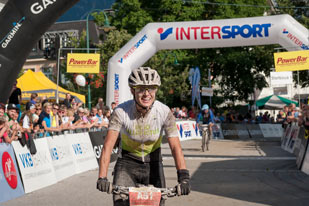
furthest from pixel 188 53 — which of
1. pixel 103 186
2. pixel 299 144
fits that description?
pixel 103 186

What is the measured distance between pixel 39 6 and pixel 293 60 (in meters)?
9.92

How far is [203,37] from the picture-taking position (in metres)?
19.5

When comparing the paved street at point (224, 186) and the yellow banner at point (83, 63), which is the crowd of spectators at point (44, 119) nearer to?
the paved street at point (224, 186)

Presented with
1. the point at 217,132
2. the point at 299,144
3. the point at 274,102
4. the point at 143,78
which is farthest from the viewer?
the point at 274,102

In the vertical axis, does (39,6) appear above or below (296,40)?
above

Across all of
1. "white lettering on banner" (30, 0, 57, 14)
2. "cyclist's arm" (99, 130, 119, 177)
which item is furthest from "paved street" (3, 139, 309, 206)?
"cyclist's arm" (99, 130, 119, 177)

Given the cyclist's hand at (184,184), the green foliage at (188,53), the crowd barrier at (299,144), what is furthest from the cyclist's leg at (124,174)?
the green foliage at (188,53)

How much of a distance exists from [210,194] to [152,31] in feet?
34.5

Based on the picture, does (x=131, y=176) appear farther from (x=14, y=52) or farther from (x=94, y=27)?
(x=94, y=27)

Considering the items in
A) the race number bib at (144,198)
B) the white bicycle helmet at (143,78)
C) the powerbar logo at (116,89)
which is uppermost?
the powerbar logo at (116,89)

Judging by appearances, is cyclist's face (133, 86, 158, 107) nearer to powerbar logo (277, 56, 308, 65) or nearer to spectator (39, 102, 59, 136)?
spectator (39, 102, 59, 136)

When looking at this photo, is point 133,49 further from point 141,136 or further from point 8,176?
point 141,136

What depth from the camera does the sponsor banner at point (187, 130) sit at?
30141 millimetres

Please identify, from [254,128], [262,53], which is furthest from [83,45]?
[254,128]
